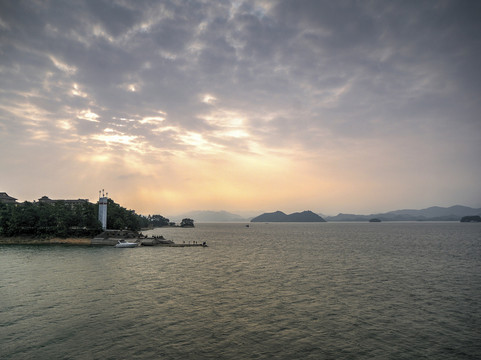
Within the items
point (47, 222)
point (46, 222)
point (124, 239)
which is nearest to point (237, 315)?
point (124, 239)

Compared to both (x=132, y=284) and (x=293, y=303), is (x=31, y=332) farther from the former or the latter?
(x=293, y=303)

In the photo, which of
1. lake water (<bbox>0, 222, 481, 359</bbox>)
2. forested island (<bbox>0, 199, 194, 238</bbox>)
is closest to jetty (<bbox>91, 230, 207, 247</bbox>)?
forested island (<bbox>0, 199, 194, 238</bbox>)

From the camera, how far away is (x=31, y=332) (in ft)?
88.2

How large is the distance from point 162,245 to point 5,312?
10059 centimetres

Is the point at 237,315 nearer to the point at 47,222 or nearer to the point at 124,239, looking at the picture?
the point at 124,239

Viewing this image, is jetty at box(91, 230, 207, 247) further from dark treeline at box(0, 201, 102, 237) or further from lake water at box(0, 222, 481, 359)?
lake water at box(0, 222, 481, 359)

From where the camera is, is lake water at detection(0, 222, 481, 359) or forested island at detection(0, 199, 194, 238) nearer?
lake water at detection(0, 222, 481, 359)

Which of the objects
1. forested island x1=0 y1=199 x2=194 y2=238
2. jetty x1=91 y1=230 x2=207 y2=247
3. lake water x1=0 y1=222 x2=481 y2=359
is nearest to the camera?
lake water x1=0 y1=222 x2=481 y2=359

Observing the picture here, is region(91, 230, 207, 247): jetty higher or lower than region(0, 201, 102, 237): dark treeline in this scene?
lower

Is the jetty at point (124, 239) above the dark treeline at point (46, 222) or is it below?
below

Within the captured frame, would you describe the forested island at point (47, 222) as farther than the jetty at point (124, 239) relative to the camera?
Yes

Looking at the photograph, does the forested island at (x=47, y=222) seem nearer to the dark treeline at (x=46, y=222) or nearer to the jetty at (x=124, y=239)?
the dark treeline at (x=46, y=222)

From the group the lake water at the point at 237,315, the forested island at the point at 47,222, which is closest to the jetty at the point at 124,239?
the forested island at the point at 47,222

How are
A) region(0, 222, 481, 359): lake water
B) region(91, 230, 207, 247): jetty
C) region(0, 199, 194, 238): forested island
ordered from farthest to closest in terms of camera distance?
region(0, 199, 194, 238): forested island
region(91, 230, 207, 247): jetty
region(0, 222, 481, 359): lake water
